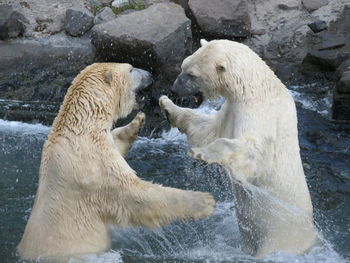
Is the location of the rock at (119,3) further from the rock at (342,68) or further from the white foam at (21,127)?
the rock at (342,68)

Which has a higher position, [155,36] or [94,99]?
[94,99]

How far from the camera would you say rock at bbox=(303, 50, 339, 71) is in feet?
29.0

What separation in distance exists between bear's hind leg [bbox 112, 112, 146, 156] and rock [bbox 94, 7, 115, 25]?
4983 millimetres

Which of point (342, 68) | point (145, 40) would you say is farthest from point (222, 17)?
point (342, 68)

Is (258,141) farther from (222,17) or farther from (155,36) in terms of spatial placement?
(222,17)

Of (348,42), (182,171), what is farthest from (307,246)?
(348,42)

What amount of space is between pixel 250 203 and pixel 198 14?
193 inches

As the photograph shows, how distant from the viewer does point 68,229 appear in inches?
179

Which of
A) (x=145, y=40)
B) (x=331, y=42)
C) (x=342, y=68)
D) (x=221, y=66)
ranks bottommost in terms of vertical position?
(x=145, y=40)

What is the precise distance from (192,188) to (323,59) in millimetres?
2976

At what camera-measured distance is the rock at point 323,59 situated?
884 cm

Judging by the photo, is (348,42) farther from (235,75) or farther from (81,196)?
(81,196)

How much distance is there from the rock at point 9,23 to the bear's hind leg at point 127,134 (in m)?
5.10

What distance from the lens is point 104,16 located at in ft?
32.7
